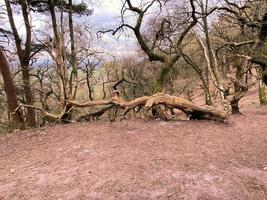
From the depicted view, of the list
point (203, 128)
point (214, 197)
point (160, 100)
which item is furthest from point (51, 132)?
point (214, 197)

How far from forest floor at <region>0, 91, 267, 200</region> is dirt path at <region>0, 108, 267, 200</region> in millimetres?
14

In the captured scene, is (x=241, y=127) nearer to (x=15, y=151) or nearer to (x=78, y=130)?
(x=78, y=130)

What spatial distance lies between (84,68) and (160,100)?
915 centimetres

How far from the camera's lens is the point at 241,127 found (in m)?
8.65

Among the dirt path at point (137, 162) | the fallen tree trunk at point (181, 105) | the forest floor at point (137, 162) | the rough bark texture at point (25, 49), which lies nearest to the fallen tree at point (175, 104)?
the fallen tree trunk at point (181, 105)

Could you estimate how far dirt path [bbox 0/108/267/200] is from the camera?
5.05 metres

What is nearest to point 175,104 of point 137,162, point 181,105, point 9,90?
point 181,105

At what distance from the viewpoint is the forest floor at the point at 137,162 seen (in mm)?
5051

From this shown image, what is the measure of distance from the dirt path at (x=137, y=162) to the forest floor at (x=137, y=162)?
1 cm

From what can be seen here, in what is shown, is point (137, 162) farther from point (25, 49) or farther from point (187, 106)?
point (25, 49)

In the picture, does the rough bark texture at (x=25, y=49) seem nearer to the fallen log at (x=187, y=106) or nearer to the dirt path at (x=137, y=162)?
the dirt path at (x=137, y=162)

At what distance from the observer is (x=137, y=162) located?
6.00 metres

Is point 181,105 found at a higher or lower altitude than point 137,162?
higher

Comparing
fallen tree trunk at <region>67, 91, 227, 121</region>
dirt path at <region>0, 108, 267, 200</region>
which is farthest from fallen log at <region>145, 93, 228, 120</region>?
dirt path at <region>0, 108, 267, 200</region>
